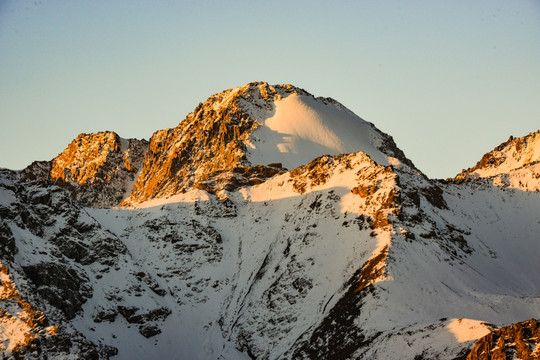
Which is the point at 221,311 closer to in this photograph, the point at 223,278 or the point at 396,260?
the point at 223,278

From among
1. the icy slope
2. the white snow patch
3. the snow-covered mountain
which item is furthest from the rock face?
the icy slope

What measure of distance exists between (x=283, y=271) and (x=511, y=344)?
65.0 metres

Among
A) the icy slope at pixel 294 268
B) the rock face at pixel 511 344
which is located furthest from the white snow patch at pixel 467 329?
the rock face at pixel 511 344

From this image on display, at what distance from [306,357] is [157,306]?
37.3 m

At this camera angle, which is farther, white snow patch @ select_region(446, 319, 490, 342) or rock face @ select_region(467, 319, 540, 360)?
white snow patch @ select_region(446, 319, 490, 342)

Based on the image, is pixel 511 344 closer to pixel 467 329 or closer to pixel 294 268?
pixel 467 329

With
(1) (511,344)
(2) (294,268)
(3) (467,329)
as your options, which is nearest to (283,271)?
(2) (294,268)

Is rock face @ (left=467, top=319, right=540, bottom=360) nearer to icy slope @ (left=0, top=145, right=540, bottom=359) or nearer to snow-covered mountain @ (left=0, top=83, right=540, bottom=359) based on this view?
snow-covered mountain @ (left=0, top=83, right=540, bottom=359)

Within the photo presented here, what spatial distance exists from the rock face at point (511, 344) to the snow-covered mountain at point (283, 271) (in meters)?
4.88

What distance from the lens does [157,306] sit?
170 metres

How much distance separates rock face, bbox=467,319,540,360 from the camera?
10738cm

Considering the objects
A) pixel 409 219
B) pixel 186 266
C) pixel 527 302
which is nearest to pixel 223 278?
pixel 186 266

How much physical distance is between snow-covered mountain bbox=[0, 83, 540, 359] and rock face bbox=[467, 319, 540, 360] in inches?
192

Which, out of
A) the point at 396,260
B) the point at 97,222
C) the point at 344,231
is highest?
the point at 97,222
